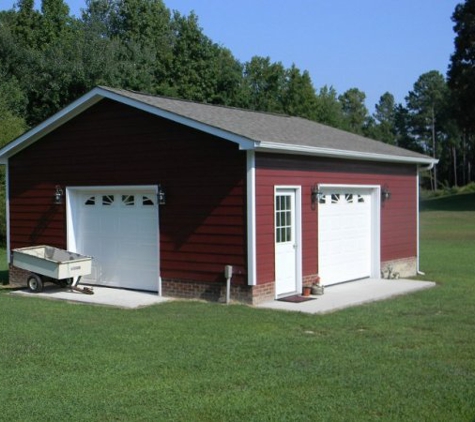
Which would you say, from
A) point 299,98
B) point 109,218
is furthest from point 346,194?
point 299,98

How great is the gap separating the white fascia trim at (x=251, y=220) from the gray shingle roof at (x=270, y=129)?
337 millimetres

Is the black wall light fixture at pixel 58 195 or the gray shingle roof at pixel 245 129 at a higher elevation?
the gray shingle roof at pixel 245 129

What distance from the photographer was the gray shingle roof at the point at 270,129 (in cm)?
1184

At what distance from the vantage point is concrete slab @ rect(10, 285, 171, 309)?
11969 mm

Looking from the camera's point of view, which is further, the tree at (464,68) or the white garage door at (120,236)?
the tree at (464,68)

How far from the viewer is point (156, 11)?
5631 cm

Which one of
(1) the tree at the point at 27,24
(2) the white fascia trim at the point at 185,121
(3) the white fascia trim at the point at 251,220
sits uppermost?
(1) the tree at the point at 27,24

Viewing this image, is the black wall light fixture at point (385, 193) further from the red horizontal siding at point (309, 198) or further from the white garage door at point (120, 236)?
the white garage door at point (120, 236)

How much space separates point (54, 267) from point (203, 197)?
10.8ft

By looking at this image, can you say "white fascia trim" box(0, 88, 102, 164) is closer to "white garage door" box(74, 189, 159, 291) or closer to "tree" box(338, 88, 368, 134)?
"white garage door" box(74, 189, 159, 291)

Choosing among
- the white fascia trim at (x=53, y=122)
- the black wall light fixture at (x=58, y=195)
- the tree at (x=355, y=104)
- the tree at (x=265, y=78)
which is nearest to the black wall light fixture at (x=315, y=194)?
the white fascia trim at (x=53, y=122)

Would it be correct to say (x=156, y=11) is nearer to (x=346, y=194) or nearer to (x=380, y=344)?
(x=346, y=194)

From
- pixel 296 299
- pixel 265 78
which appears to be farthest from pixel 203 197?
pixel 265 78

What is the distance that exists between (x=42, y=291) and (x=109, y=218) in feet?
6.55
